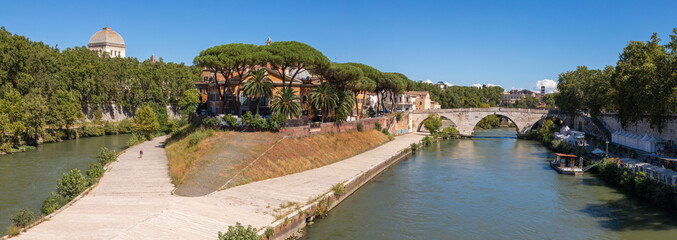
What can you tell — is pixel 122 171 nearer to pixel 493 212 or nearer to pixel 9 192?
pixel 9 192

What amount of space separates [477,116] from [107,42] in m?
108

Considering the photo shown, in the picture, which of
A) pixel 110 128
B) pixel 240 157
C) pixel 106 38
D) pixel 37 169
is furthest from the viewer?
pixel 106 38

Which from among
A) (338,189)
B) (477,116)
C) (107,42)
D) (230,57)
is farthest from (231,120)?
(107,42)

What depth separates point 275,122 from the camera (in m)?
43.4

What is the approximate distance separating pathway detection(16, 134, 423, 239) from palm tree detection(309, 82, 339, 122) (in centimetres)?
1585

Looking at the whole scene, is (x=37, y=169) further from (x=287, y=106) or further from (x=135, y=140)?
(x=287, y=106)

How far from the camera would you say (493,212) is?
101ft

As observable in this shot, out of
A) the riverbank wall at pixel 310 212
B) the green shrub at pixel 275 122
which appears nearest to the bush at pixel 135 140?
the green shrub at pixel 275 122

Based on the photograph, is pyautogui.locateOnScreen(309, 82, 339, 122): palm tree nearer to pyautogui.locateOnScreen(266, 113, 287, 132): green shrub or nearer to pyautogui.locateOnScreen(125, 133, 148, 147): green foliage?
pyautogui.locateOnScreen(266, 113, 287, 132): green shrub

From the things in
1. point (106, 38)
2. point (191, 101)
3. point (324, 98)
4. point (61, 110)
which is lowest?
point (61, 110)

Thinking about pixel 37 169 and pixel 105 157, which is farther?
pixel 37 169

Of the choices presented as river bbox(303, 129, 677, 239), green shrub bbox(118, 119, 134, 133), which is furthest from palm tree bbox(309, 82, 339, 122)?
green shrub bbox(118, 119, 134, 133)

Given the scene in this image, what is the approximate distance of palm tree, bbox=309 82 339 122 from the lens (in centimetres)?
5409

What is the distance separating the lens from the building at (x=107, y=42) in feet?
449
